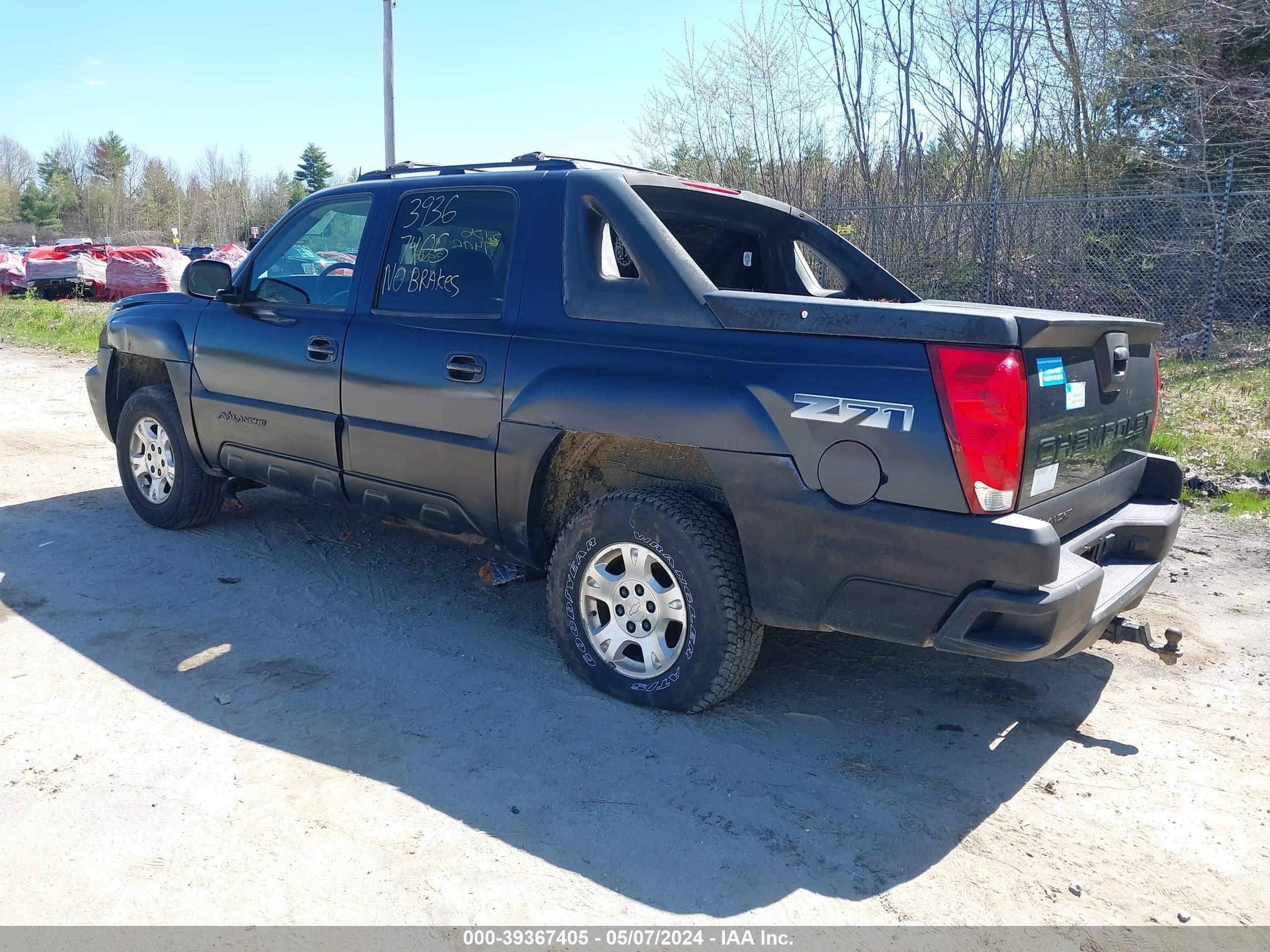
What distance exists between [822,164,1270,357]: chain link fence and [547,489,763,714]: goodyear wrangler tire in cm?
913

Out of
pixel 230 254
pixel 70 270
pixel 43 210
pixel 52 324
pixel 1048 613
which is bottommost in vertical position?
pixel 1048 613

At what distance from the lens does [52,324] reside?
1789 centimetres

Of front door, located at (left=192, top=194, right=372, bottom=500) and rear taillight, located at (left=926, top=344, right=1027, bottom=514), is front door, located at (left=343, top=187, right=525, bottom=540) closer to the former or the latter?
front door, located at (left=192, top=194, right=372, bottom=500)

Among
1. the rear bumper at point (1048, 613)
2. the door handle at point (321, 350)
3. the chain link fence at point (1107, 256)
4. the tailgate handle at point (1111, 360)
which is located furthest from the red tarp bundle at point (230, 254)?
the rear bumper at point (1048, 613)

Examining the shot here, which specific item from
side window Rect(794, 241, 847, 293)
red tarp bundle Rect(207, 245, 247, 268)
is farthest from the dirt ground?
red tarp bundle Rect(207, 245, 247, 268)

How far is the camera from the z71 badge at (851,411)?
298 centimetres

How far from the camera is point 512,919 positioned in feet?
8.42

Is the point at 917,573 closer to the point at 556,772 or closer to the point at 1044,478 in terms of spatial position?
the point at 1044,478

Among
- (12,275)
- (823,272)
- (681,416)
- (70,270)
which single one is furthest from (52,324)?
(681,416)

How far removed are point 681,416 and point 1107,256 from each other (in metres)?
10.3

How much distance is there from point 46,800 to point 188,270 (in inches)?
120

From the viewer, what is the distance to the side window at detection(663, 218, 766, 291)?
4441 millimetres

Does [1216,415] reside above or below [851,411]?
below

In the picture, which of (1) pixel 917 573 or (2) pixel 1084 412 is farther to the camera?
(2) pixel 1084 412
